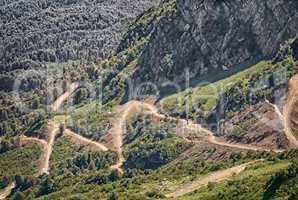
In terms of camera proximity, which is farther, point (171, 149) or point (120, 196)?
point (171, 149)

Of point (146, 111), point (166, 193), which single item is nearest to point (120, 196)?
point (166, 193)

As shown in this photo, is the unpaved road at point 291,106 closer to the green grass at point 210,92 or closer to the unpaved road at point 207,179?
the unpaved road at point 207,179

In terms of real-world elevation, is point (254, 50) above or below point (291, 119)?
above

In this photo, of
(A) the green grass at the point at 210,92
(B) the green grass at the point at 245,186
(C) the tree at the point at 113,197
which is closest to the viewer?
(B) the green grass at the point at 245,186

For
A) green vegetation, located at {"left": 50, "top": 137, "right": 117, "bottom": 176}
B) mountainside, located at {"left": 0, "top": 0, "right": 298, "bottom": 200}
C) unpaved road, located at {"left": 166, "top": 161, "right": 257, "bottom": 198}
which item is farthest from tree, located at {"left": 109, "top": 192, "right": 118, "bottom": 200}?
green vegetation, located at {"left": 50, "top": 137, "right": 117, "bottom": 176}

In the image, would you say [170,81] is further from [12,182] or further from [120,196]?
[120,196]

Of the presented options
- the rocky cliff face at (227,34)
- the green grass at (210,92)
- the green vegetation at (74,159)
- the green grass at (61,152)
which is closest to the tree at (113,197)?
the green vegetation at (74,159)
